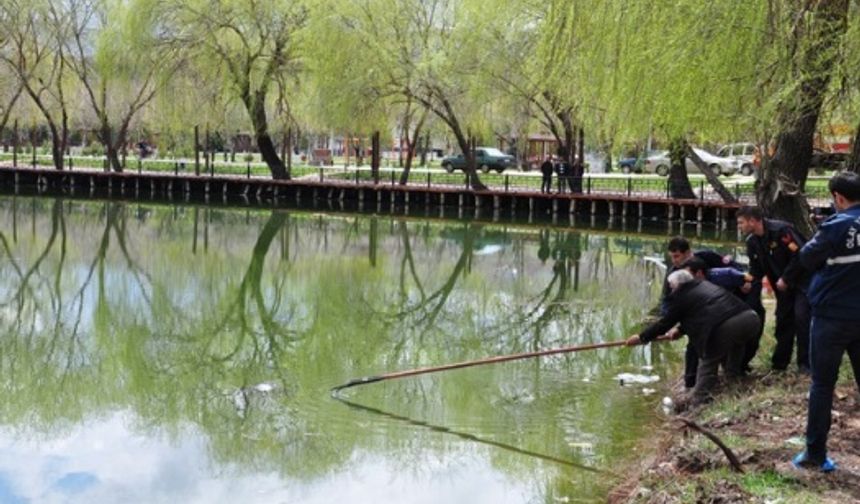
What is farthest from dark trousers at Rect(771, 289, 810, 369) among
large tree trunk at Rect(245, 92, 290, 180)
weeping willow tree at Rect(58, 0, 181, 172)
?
weeping willow tree at Rect(58, 0, 181, 172)

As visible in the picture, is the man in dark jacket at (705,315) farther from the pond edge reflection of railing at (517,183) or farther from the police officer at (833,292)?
the pond edge reflection of railing at (517,183)

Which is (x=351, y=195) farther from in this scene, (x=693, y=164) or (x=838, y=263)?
(x=838, y=263)

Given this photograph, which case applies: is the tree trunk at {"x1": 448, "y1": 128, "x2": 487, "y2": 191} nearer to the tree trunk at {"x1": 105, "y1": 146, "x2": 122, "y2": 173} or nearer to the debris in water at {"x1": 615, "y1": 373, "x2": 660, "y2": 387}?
the tree trunk at {"x1": 105, "y1": 146, "x2": 122, "y2": 173}

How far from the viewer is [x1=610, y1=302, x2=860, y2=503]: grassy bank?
498cm

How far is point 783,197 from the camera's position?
9078 mm

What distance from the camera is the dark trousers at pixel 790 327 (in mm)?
7012

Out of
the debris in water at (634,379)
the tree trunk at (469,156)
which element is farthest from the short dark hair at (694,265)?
the tree trunk at (469,156)

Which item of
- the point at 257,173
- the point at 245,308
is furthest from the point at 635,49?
the point at 257,173

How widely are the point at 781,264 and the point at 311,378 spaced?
15.4ft

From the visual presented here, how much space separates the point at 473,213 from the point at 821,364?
1027 inches

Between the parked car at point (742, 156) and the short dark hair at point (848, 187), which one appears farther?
the parked car at point (742, 156)

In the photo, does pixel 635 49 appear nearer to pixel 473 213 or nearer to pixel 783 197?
pixel 783 197

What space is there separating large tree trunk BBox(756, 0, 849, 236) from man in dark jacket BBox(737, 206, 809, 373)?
1640 millimetres

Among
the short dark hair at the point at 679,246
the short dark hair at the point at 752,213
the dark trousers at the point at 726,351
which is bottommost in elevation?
the dark trousers at the point at 726,351
